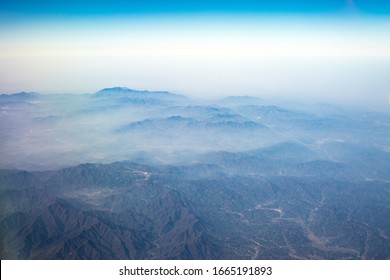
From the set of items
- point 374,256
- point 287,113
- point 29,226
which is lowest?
point 374,256

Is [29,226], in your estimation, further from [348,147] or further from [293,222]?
[348,147]
